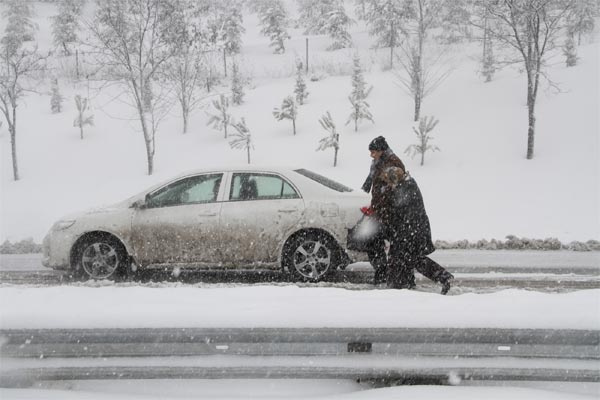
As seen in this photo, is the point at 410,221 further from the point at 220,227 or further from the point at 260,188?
the point at 220,227

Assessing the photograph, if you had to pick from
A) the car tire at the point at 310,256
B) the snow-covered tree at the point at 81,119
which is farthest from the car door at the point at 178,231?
the snow-covered tree at the point at 81,119

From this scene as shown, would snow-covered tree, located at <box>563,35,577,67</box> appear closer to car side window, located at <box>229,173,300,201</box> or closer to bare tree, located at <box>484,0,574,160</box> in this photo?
bare tree, located at <box>484,0,574,160</box>

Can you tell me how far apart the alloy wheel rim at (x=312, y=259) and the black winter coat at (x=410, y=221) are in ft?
3.85

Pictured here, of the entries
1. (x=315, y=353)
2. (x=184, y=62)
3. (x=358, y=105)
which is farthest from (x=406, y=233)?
(x=184, y=62)

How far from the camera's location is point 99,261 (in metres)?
7.30

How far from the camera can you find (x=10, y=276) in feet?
26.8

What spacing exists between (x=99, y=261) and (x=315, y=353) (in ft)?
15.5

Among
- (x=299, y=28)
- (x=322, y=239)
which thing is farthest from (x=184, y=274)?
(x=299, y=28)

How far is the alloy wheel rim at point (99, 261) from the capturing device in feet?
23.9

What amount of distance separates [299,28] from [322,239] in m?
54.3

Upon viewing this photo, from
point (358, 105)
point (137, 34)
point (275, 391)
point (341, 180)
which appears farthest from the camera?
point (358, 105)

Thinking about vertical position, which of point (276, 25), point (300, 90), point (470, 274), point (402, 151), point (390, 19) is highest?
point (276, 25)

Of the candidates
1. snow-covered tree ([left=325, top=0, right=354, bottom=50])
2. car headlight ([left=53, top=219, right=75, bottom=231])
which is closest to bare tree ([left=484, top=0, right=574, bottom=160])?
car headlight ([left=53, top=219, right=75, bottom=231])

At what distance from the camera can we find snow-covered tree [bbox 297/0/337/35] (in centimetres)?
4678
